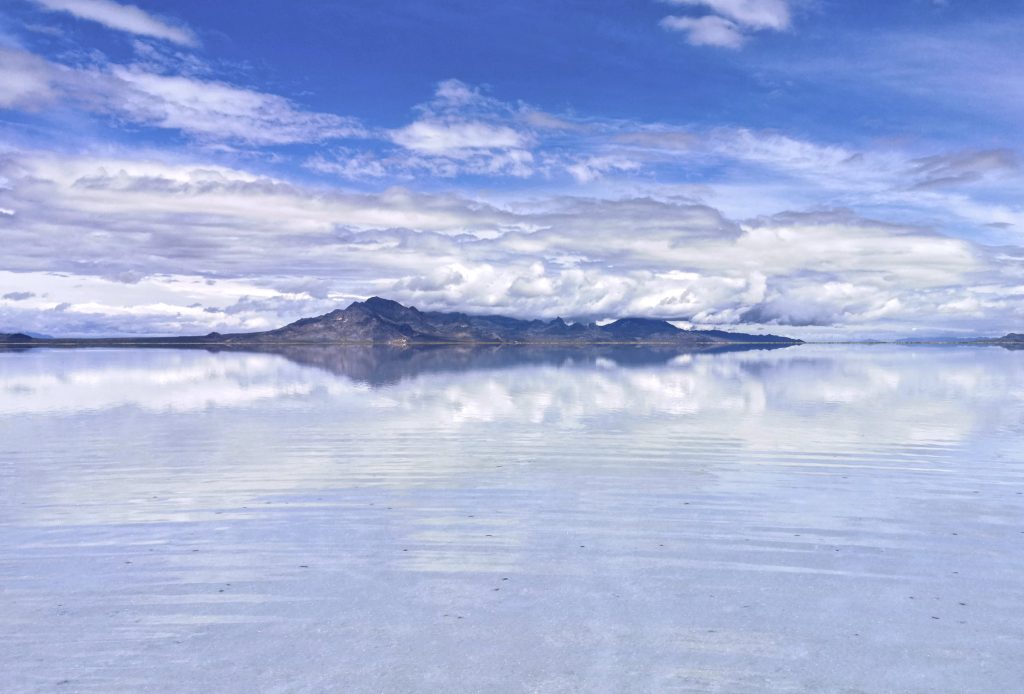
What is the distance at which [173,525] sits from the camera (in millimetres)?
21188

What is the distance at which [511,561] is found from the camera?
58.9 ft

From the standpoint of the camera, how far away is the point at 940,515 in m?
22.5

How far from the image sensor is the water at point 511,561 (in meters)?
12.6

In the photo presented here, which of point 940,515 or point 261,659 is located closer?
point 261,659

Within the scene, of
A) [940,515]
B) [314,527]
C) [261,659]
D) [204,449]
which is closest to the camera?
[261,659]

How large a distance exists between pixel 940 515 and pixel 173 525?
22.4 metres

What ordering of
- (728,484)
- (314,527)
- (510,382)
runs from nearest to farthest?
(314,527)
(728,484)
(510,382)

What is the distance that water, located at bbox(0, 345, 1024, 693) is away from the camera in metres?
12.6

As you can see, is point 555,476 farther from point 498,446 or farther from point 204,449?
point 204,449

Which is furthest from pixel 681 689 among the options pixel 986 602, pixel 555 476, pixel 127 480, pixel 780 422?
pixel 780 422

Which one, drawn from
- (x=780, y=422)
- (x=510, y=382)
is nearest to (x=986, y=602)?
(x=780, y=422)

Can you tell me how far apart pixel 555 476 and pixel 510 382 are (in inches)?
2086

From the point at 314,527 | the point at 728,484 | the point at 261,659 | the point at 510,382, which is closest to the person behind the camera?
the point at 261,659

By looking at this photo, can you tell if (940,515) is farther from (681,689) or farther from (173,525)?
(173,525)
